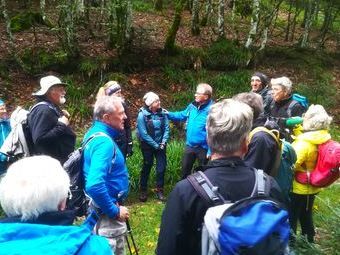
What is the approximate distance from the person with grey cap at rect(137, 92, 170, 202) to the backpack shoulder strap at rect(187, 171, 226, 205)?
5080mm

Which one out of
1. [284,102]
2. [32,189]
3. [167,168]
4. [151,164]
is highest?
[32,189]

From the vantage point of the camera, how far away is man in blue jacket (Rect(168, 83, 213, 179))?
7531 mm

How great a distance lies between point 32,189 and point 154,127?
218 inches

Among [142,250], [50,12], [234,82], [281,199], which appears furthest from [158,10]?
[281,199]

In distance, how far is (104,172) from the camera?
12.7ft

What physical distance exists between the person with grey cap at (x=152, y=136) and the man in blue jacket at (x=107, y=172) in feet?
11.5

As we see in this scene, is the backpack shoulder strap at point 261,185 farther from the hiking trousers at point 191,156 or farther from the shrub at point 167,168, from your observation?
the shrub at point 167,168

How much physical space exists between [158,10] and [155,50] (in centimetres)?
451

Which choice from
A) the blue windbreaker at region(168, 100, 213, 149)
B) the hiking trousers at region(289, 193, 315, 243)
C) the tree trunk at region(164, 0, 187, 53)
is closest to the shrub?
the blue windbreaker at region(168, 100, 213, 149)

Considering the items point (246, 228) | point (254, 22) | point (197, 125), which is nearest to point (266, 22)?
point (254, 22)

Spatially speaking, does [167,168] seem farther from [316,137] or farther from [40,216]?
[40,216]

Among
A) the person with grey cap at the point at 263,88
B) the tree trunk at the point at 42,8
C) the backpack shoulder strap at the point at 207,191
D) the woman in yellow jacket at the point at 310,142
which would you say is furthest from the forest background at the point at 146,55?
the backpack shoulder strap at the point at 207,191

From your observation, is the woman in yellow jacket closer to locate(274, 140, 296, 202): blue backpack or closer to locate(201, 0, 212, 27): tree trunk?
locate(274, 140, 296, 202): blue backpack

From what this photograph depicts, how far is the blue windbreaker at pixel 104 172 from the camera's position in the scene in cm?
386
